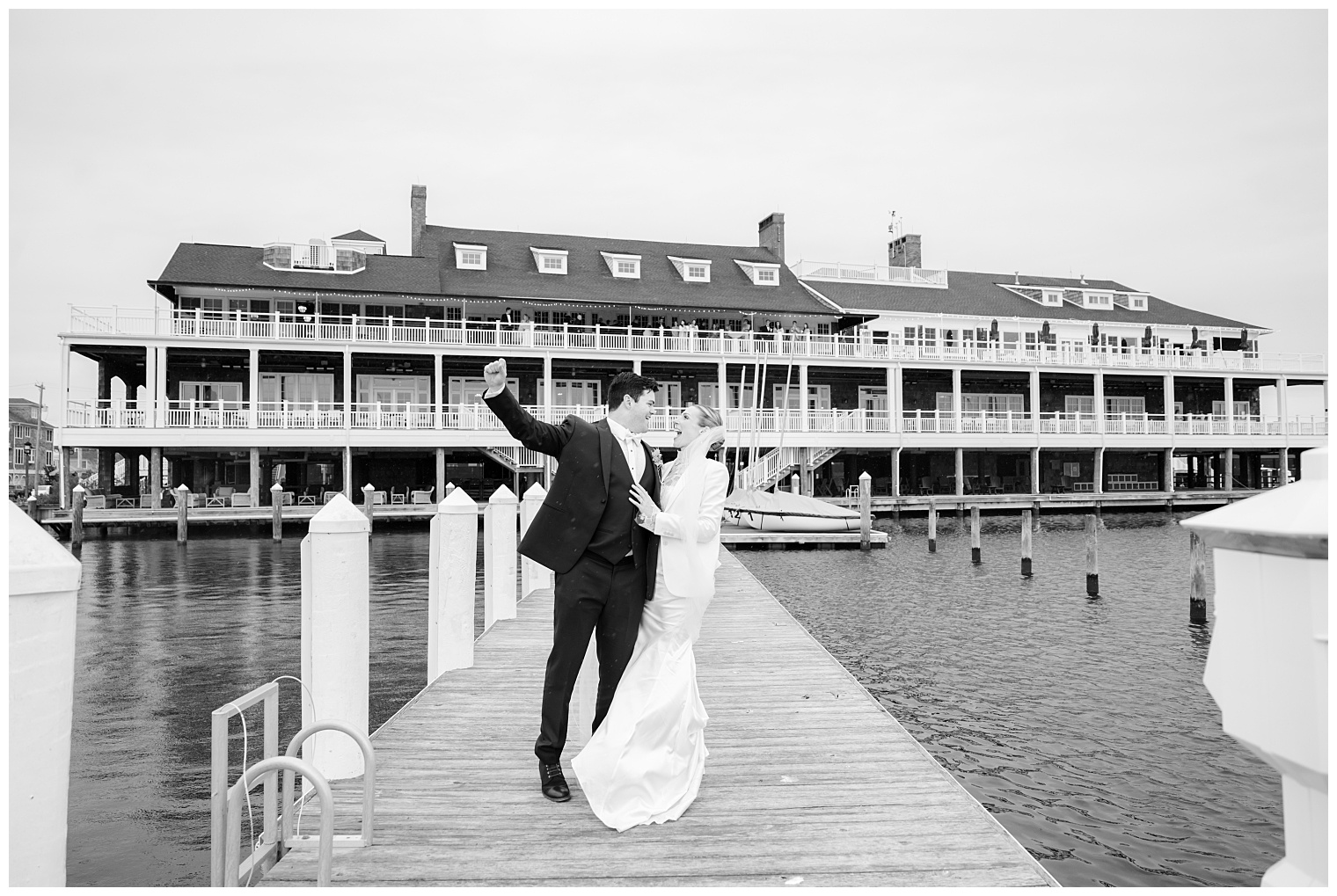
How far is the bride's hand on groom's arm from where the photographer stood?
4461 millimetres

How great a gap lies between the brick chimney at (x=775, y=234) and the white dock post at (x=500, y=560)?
39274mm

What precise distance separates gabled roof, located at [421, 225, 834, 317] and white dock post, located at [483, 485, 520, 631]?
2758 centimetres

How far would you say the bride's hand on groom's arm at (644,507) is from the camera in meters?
4.46

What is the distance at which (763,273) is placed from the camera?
44031 millimetres

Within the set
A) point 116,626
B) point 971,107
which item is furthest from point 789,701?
point 116,626

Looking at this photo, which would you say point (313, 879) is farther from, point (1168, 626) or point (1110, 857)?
point (1168, 626)

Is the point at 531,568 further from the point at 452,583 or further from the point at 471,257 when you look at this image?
the point at 471,257

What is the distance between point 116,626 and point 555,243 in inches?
1296

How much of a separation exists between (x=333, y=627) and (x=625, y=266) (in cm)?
3855

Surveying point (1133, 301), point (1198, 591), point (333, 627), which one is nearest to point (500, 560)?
point (333, 627)

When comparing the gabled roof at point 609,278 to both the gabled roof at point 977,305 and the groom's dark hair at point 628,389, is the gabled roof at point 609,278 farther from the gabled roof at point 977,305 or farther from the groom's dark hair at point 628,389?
the groom's dark hair at point 628,389

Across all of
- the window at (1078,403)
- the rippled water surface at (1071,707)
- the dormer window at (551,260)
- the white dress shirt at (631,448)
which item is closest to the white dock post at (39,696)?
the white dress shirt at (631,448)

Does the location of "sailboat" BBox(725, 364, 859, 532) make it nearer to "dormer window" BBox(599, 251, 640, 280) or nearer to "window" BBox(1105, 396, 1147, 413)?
"dormer window" BBox(599, 251, 640, 280)

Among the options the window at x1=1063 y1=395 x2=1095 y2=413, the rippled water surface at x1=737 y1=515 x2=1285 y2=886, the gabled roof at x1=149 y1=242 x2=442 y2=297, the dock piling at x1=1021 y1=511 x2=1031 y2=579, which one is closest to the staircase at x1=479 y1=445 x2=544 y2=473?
the gabled roof at x1=149 y1=242 x2=442 y2=297
